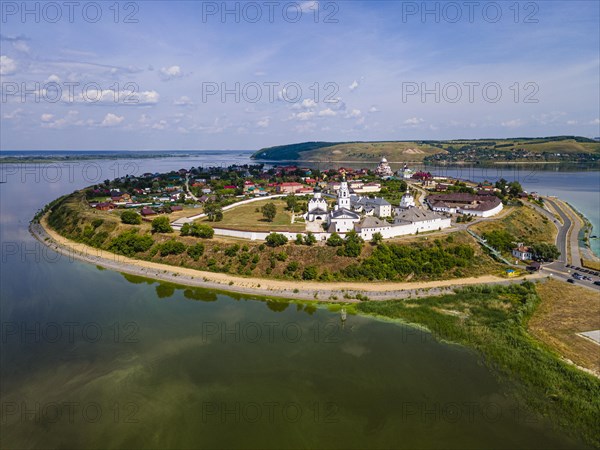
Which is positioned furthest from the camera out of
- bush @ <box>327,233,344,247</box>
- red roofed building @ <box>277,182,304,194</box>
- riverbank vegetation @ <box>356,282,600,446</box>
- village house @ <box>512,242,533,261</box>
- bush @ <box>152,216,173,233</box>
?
red roofed building @ <box>277,182,304,194</box>

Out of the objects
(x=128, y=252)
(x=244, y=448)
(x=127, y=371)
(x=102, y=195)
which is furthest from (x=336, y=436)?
(x=102, y=195)

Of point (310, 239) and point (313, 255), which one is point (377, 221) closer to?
point (310, 239)

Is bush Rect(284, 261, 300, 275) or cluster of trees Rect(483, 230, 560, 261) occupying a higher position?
cluster of trees Rect(483, 230, 560, 261)

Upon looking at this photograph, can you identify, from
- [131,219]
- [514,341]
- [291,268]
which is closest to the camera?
[514,341]

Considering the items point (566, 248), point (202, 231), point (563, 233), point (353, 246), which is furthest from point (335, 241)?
point (563, 233)

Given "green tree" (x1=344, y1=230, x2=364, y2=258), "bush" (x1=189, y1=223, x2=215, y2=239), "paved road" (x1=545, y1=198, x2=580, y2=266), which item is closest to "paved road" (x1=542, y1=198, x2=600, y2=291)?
"paved road" (x1=545, y1=198, x2=580, y2=266)

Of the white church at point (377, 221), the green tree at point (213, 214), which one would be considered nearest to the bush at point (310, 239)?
the white church at point (377, 221)

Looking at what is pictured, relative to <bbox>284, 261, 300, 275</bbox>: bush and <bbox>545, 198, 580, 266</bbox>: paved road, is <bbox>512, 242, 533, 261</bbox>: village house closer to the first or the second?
<bbox>545, 198, 580, 266</bbox>: paved road
